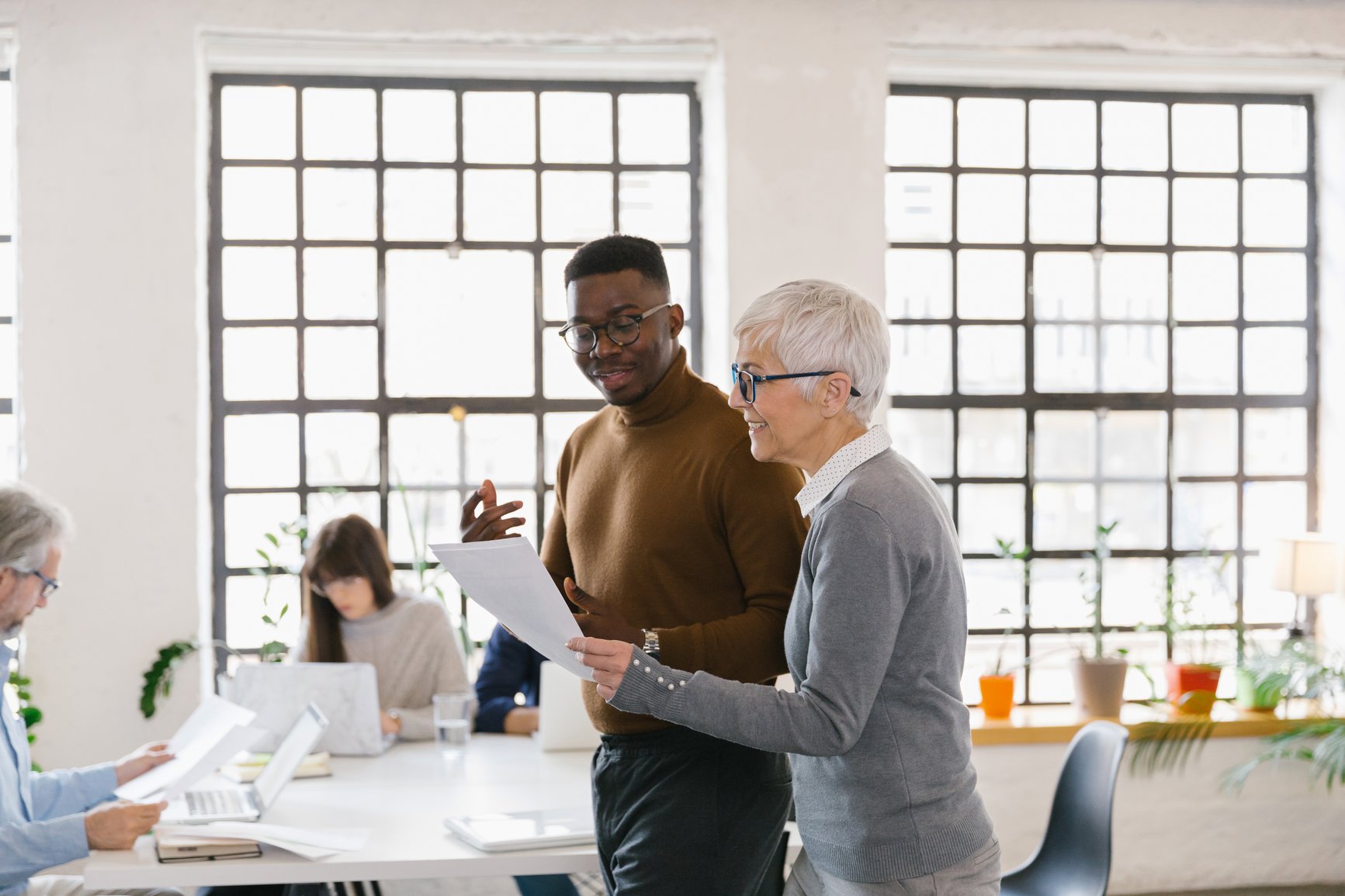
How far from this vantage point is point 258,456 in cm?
431

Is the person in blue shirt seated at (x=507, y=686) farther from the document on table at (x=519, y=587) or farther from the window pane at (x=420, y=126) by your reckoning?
the window pane at (x=420, y=126)

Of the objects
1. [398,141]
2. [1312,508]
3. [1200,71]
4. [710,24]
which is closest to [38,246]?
[398,141]

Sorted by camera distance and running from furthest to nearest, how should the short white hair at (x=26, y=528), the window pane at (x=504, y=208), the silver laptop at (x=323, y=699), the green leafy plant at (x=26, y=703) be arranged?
the window pane at (x=504, y=208) → the green leafy plant at (x=26, y=703) → the silver laptop at (x=323, y=699) → the short white hair at (x=26, y=528)

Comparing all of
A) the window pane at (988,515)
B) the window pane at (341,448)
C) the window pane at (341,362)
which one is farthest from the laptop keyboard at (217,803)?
the window pane at (988,515)

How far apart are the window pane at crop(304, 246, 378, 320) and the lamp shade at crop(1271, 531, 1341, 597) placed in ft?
11.5

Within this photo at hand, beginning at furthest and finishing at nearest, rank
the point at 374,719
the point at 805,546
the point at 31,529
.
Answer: the point at 374,719
the point at 31,529
the point at 805,546

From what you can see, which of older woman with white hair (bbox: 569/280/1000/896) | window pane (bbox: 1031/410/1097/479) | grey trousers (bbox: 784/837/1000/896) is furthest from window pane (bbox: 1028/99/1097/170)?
grey trousers (bbox: 784/837/1000/896)

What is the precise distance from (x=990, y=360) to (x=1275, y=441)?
50.5 inches

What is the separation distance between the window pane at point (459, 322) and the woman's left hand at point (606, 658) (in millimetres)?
2945

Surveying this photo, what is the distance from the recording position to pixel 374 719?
9.86 ft

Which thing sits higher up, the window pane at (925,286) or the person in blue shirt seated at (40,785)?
the window pane at (925,286)

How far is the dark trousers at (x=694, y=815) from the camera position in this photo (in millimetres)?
1799

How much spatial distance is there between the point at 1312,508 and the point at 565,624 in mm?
4218

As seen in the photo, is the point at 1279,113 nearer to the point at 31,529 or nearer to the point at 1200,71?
the point at 1200,71
